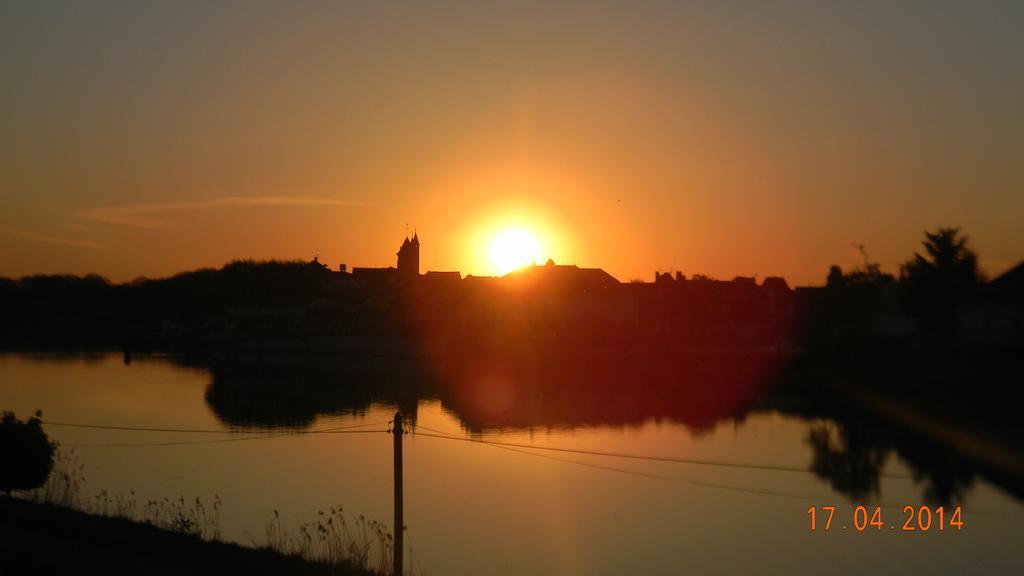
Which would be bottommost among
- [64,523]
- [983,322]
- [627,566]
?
[627,566]

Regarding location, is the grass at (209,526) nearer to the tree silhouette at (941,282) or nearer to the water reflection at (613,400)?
the water reflection at (613,400)

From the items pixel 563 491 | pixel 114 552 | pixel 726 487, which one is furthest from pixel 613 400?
pixel 114 552

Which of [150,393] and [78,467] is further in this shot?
[150,393]

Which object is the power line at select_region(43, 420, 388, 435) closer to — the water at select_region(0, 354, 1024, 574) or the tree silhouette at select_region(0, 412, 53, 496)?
the water at select_region(0, 354, 1024, 574)

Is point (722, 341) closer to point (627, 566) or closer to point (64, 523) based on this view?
point (627, 566)

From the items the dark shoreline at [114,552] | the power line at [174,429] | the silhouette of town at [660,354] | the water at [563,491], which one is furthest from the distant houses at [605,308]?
the dark shoreline at [114,552]

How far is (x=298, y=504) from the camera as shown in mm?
18500

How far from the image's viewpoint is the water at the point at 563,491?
1570cm

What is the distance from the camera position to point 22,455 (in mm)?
14352

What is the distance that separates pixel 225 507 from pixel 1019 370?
34.3m

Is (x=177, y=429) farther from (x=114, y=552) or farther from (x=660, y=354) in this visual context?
(x=660, y=354)

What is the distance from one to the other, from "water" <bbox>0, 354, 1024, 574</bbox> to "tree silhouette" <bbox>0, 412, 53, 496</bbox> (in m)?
3.07

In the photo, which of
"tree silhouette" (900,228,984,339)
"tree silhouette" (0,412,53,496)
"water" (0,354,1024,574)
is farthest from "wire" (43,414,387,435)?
"tree silhouette" (900,228,984,339)

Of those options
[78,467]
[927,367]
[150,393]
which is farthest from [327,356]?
[78,467]
